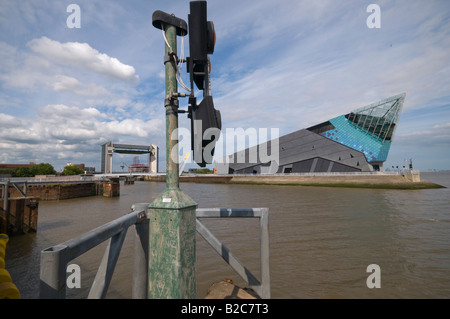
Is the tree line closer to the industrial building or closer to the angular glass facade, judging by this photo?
the industrial building

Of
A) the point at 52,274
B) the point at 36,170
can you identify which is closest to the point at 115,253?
the point at 52,274

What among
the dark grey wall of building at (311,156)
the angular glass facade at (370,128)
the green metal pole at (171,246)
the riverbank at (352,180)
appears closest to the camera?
the green metal pole at (171,246)

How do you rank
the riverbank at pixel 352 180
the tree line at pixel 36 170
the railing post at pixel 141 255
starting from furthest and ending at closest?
the tree line at pixel 36 170
the riverbank at pixel 352 180
the railing post at pixel 141 255

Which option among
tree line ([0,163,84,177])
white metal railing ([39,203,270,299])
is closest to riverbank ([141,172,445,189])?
white metal railing ([39,203,270,299])

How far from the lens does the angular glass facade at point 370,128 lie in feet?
176

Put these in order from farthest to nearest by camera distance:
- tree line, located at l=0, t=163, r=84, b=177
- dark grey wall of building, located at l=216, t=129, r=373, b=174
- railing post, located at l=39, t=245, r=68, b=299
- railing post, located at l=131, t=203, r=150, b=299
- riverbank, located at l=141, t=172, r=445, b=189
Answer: tree line, located at l=0, t=163, r=84, b=177 < dark grey wall of building, located at l=216, t=129, r=373, b=174 < riverbank, located at l=141, t=172, r=445, b=189 < railing post, located at l=131, t=203, r=150, b=299 < railing post, located at l=39, t=245, r=68, b=299

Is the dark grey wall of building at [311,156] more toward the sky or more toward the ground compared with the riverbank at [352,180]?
more toward the sky

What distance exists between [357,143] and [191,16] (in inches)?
2499

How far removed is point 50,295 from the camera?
1.22 meters

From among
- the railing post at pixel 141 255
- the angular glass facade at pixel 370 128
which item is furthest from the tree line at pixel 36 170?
the railing post at pixel 141 255

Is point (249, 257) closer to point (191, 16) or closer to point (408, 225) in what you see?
point (191, 16)

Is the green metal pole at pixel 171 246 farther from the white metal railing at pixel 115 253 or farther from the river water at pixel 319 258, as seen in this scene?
the river water at pixel 319 258

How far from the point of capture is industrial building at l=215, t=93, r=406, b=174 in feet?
177
